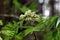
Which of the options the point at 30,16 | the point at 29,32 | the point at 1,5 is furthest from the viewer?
the point at 1,5

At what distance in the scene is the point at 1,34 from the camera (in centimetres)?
109

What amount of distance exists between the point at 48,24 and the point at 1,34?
25cm

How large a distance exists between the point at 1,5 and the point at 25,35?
4.21 feet

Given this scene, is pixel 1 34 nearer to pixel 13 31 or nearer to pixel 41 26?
pixel 13 31

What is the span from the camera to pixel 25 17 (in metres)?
Result: 1.18

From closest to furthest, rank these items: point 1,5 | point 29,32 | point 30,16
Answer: point 29,32, point 30,16, point 1,5

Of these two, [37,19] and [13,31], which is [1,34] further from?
[37,19]

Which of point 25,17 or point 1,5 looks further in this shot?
point 1,5

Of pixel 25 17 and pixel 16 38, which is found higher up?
pixel 25 17

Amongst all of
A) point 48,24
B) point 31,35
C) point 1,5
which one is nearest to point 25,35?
point 31,35

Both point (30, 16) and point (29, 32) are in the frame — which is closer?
point (29, 32)

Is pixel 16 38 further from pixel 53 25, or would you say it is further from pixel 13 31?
pixel 53 25

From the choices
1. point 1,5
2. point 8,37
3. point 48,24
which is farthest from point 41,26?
point 1,5

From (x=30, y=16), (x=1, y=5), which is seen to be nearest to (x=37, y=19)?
(x=30, y=16)
